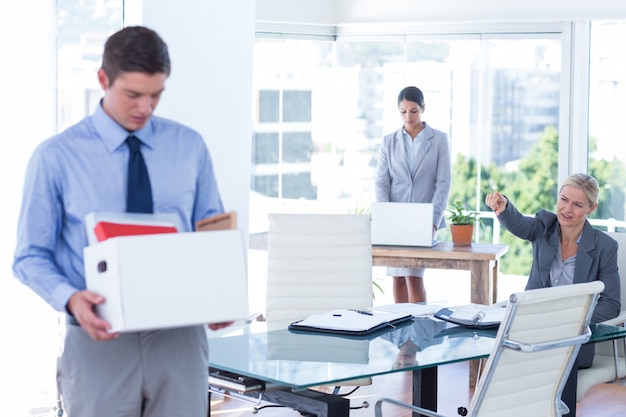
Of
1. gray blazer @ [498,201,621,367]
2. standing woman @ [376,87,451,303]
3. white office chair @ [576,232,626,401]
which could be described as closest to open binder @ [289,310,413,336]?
white office chair @ [576,232,626,401]

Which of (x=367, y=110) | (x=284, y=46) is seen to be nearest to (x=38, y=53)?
(x=284, y=46)

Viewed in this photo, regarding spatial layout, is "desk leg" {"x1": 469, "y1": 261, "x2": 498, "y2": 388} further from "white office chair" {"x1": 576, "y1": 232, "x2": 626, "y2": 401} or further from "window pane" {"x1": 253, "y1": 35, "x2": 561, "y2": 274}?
"window pane" {"x1": 253, "y1": 35, "x2": 561, "y2": 274}

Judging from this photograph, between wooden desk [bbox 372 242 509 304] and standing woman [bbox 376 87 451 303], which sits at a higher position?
standing woman [bbox 376 87 451 303]

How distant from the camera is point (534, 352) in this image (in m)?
2.97

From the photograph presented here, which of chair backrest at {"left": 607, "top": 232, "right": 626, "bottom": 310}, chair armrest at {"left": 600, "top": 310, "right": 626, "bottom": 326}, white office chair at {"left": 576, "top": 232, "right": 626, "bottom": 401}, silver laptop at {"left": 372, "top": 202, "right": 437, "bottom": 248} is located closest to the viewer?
white office chair at {"left": 576, "top": 232, "right": 626, "bottom": 401}

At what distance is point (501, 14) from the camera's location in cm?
662

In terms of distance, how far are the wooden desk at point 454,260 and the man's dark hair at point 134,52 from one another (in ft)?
11.0

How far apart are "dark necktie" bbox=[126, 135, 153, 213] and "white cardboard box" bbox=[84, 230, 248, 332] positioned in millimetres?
147

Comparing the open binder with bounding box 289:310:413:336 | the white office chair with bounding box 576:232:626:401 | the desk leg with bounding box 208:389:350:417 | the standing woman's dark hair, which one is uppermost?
the standing woman's dark hair

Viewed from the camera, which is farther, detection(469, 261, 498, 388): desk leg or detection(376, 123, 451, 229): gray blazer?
detection(376, 123, 451, 229): gray blazer

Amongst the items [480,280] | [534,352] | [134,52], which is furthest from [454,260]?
[134,52]

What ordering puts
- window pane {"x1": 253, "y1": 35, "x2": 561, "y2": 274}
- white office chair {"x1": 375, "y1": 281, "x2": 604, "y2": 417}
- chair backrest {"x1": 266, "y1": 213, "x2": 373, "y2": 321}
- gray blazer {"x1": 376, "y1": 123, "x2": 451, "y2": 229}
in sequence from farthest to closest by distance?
window pane {"x1": 253, "y1": 35, "x2": 561, "y2": 274} < gray blazer {"x1": 376, "y1": 123, "x2": 451, "y2": 229} < chair backrest {"x1": 266, "y1": 213, "x2": 373, "y2": 321} < white office chair {"x1": 375, "y1": 281, "x2": 604, "y2": 417}

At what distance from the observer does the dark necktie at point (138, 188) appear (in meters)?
2.09

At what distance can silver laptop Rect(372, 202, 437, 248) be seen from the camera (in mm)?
5285
